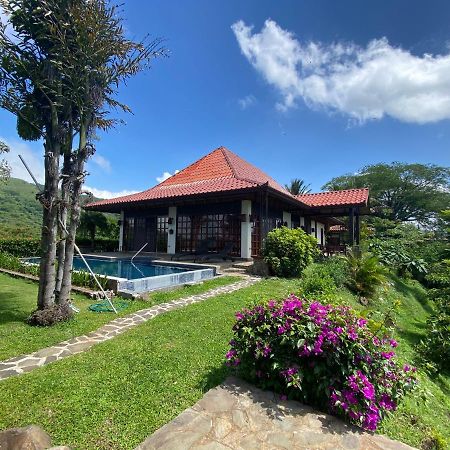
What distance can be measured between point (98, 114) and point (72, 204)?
2.09 meters

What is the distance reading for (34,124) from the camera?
561 cm

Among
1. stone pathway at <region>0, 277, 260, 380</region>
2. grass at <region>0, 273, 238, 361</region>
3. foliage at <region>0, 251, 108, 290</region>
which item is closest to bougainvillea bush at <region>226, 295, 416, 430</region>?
stone pathway at <region>0, 277, 260, 380</region>

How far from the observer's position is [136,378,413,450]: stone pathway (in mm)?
2414

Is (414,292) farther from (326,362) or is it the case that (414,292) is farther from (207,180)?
(326,362)

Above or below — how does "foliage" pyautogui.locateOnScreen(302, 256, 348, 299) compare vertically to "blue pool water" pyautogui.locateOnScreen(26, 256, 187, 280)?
above

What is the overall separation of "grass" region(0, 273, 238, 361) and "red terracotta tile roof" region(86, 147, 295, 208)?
604cm

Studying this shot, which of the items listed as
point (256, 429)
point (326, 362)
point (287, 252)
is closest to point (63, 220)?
point (256, 429)

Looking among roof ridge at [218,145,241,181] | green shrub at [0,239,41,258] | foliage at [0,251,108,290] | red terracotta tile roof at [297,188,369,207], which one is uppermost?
roof ridge at [218,145,241,181]

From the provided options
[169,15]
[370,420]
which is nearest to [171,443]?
[370,420]

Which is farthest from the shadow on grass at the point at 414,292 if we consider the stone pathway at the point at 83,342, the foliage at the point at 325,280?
the stone pathway at the point at 83,342

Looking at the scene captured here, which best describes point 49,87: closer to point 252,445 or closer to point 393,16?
point 252,445

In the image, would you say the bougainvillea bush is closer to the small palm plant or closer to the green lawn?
the green lawn

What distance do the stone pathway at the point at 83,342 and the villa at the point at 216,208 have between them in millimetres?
6751

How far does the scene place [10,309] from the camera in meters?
6.19
